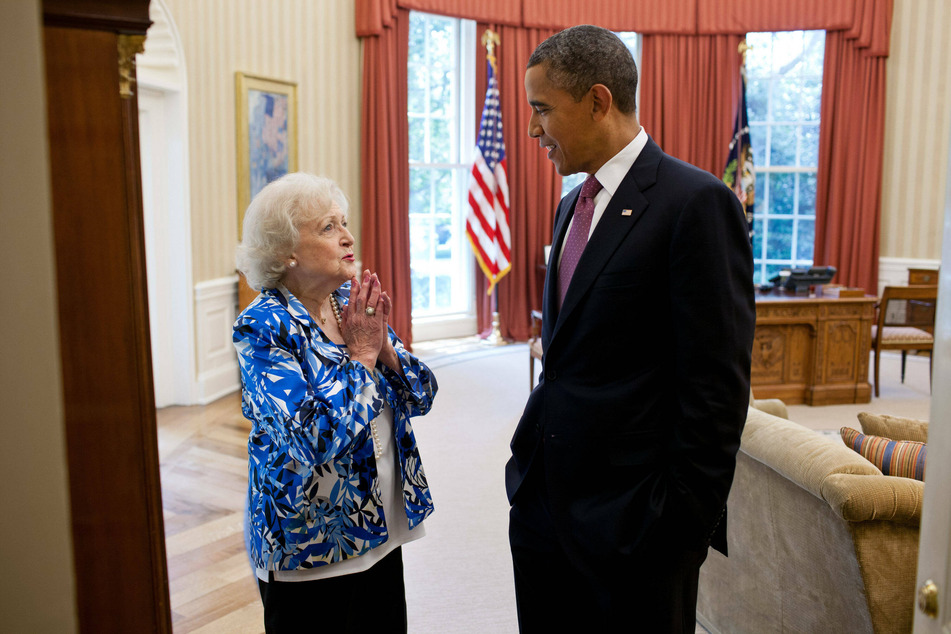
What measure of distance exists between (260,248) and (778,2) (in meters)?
8.81

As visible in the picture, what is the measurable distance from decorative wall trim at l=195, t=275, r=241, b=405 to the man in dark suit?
4918 millimetres

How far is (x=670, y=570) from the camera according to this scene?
1.48 metres

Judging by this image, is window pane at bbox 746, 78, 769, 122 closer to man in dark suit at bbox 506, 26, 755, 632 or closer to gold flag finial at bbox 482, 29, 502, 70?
gold flag finial at bbox 482, 29, 502, 70

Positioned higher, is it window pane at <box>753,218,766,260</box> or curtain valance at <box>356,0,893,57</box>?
curtain valance at <box>356,0,893,57</box>


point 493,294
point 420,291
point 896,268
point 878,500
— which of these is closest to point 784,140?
point 896,268

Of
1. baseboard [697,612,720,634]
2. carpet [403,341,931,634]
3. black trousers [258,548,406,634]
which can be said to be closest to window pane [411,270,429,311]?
carpet [403,341,931,634]

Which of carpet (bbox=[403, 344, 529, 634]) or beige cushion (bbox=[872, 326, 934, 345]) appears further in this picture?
beige cushion (bbox=[872, 326, 934, 345])

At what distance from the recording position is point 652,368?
1455mm

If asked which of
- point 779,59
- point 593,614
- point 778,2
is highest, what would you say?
point 778,2

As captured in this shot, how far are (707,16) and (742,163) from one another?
2006 mm

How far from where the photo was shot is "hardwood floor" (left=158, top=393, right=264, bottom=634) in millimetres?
2873

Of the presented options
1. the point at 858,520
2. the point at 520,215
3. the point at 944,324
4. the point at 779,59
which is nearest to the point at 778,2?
the point at 779,59

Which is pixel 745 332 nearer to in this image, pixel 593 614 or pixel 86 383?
pixel 593 614

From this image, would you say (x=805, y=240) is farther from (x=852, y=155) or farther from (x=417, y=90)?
(x=417, y=90)
